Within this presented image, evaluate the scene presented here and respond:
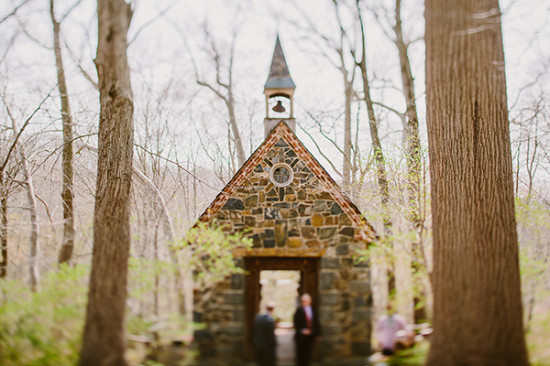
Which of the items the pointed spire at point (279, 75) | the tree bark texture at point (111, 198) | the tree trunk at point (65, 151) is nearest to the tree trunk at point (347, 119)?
the pointed spire at point (279, 75)

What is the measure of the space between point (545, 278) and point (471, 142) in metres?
2.39

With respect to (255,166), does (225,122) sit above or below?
above

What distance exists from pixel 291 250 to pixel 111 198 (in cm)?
275

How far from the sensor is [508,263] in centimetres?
546

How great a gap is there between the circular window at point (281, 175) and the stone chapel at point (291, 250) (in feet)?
0.05

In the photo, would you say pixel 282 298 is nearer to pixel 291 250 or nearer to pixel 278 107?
pixel 291 250

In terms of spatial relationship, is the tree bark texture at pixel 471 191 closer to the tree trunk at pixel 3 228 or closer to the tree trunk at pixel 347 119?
the tree trunk at pixel 3 228

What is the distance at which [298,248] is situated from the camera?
7.12 m

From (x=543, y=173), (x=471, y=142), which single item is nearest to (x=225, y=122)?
(x=543, y=173)

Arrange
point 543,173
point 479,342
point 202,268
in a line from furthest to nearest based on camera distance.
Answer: point 543,173 → point 202,268 → point 479,342

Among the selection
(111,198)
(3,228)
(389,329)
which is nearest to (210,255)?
(111,198)

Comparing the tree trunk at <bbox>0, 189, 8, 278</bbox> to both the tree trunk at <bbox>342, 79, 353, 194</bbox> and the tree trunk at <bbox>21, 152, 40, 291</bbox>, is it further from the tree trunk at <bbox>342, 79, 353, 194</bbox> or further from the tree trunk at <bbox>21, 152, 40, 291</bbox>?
the tree trunk at <bbox>342, 79, 353, 194</bbox>

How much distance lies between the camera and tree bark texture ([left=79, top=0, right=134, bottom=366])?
5621mm

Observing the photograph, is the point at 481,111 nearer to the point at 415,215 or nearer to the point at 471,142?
the point at 471,142
